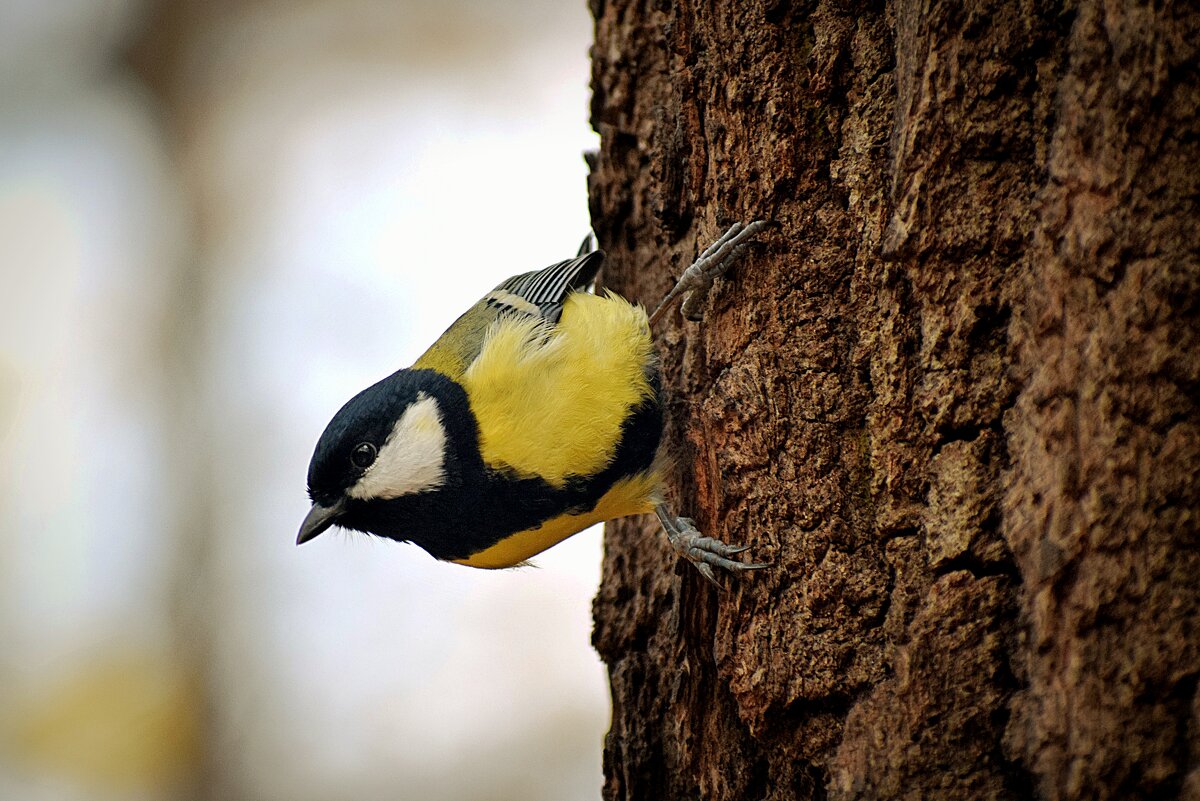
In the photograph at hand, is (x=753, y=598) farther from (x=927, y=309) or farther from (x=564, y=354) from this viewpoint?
(x=564, y=354)

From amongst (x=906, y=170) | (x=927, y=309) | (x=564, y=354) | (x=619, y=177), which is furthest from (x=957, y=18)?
(x=619, y=177)

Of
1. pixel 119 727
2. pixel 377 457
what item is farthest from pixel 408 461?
pixel 119 727

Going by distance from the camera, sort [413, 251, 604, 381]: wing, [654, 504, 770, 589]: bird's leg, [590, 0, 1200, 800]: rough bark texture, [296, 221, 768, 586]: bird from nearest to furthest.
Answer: [590, 0, 1200, 800]: rough bark texture → [654, 504, 770, 589]: bird's leg → [296, 221, 768, 586]: bird → [413, 251, 604, 381]: wing

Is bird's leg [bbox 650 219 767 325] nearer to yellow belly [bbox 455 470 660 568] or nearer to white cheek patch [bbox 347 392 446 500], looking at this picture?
yellow belly [bbox 455 470 660 568]

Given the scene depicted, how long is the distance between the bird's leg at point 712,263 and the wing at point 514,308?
0.45m

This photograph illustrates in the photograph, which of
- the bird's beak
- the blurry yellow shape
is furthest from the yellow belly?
the blurry yellow shape

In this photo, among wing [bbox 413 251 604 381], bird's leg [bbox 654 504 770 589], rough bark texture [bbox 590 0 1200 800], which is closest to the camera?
rough bark texture [bbox 590 0 1200 800]

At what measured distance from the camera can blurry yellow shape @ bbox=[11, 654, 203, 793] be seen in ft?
12.0

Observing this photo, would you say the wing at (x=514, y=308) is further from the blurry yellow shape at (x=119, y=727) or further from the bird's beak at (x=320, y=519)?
the blurry yellow shape at (x=119, y=727)

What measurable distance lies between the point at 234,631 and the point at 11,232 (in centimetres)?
176

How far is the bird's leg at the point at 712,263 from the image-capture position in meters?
1.52

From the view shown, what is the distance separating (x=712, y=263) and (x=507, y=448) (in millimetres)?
546

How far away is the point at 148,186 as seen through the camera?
396 cm

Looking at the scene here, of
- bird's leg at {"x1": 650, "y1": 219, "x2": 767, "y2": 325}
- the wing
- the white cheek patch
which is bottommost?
the white cheek patch
